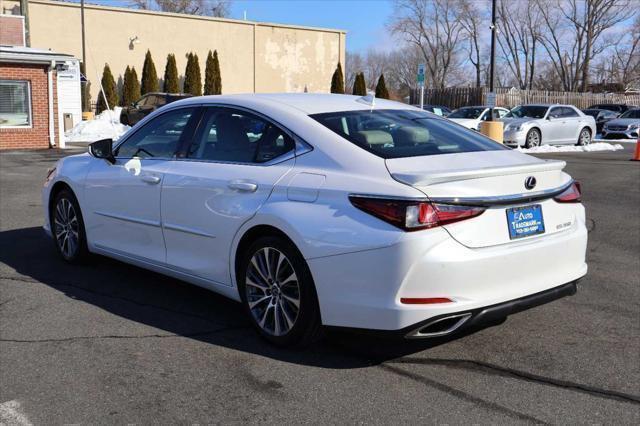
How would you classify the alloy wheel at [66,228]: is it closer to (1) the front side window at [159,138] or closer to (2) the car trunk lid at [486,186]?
(1) the front side window at [159,138]

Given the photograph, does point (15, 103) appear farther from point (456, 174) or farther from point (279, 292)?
point (456, 174)

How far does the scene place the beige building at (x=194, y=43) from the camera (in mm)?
40969

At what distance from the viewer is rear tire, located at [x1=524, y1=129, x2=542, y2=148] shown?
2312cm

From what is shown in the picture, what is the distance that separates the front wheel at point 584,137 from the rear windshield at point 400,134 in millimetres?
21505

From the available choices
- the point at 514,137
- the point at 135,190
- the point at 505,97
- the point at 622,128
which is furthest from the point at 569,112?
the point at 135,190

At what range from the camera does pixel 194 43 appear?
1795 inches

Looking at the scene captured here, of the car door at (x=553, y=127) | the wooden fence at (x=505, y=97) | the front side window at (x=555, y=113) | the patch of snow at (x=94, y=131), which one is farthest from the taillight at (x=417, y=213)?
the wooden fence at (x=505, y=97)

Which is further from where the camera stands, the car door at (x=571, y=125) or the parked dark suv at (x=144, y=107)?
the parked dark suv at (x=144, y=107)

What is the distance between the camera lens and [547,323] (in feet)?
16.9

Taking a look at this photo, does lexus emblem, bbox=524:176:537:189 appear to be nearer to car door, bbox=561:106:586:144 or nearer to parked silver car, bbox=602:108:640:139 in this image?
car door, bbox=561:106:586:144

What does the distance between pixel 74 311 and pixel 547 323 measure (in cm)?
352

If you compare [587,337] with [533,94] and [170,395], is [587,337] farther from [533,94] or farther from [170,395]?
[533,94]

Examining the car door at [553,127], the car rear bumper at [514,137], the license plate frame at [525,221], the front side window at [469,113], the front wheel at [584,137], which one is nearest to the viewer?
the license plate frame at [525,221]

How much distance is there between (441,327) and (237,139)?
2021 mm
